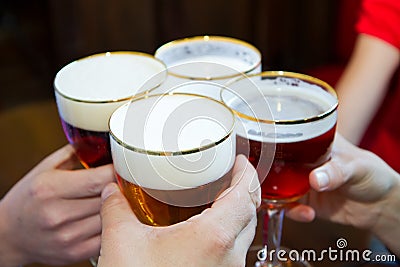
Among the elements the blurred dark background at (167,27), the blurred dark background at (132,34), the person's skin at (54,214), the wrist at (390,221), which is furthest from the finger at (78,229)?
the blurred dark background at (167,27)

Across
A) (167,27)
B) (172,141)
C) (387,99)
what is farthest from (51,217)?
(167,27)

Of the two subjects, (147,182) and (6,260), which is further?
(6,260)

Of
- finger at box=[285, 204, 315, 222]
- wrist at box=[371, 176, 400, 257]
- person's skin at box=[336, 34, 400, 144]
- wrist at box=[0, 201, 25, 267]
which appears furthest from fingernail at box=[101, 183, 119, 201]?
person's skin at box=[336, 34, 400, 144]

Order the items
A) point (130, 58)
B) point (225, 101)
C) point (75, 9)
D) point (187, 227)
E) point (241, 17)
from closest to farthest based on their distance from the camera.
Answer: point (187, 227) < point (225, 101) < point (130, 58) < point (75, 9) < point (241, 17)

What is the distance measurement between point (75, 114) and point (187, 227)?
277mm

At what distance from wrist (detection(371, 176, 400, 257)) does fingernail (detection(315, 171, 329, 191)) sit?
0.20 m

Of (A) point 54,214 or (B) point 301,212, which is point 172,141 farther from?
(B) point 301,212

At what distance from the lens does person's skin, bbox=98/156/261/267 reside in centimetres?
62

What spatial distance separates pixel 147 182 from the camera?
0.67 m

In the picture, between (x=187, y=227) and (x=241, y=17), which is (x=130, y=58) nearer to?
(x=187, y=227)

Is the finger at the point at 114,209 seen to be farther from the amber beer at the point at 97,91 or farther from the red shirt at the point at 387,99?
the red shirt at the point at 387,99

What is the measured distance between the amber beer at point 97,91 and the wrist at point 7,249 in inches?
6.8

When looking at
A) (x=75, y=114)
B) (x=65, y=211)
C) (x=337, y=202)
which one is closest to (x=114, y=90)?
(x=75, y=114)

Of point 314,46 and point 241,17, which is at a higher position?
point 241,17
